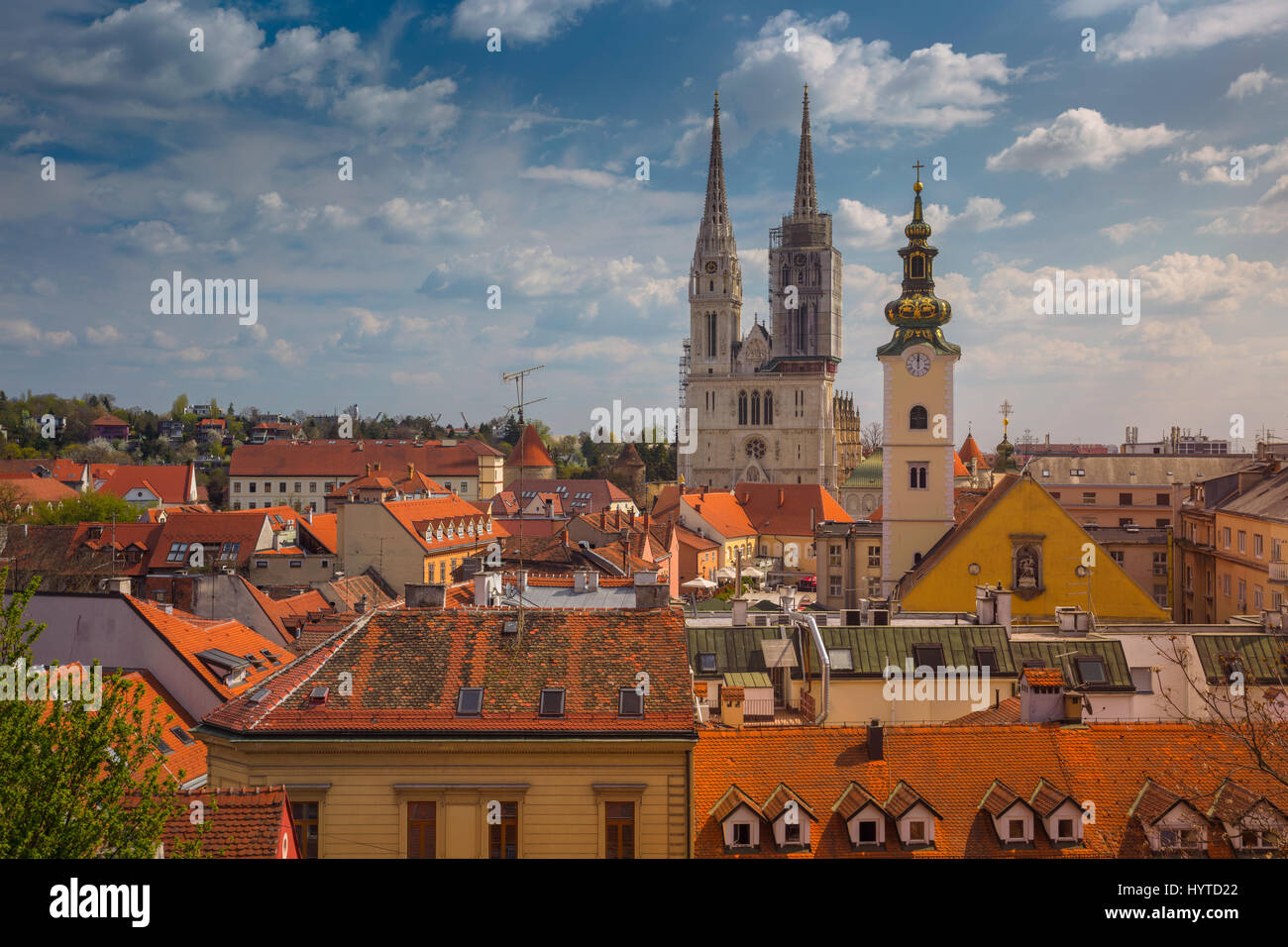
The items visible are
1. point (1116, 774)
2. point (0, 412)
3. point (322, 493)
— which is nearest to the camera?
point (1116, 774)

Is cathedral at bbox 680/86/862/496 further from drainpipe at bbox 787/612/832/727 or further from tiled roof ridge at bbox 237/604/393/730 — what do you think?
tiled roof ridge at bbox 237/604/393/730

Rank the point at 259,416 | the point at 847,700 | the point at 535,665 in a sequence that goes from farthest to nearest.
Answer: the point at 259,416, the point at 847,700, the point at 535,665

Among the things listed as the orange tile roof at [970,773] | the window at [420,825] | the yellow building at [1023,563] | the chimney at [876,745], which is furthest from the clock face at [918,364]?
the window at [420,825]

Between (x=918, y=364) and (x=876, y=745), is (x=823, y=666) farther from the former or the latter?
(x=918, y=364)

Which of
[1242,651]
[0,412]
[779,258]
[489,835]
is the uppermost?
[779,258]

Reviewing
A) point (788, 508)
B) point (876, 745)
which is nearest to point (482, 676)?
point (876, 745)

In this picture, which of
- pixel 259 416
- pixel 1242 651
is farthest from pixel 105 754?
pixel 259 416
